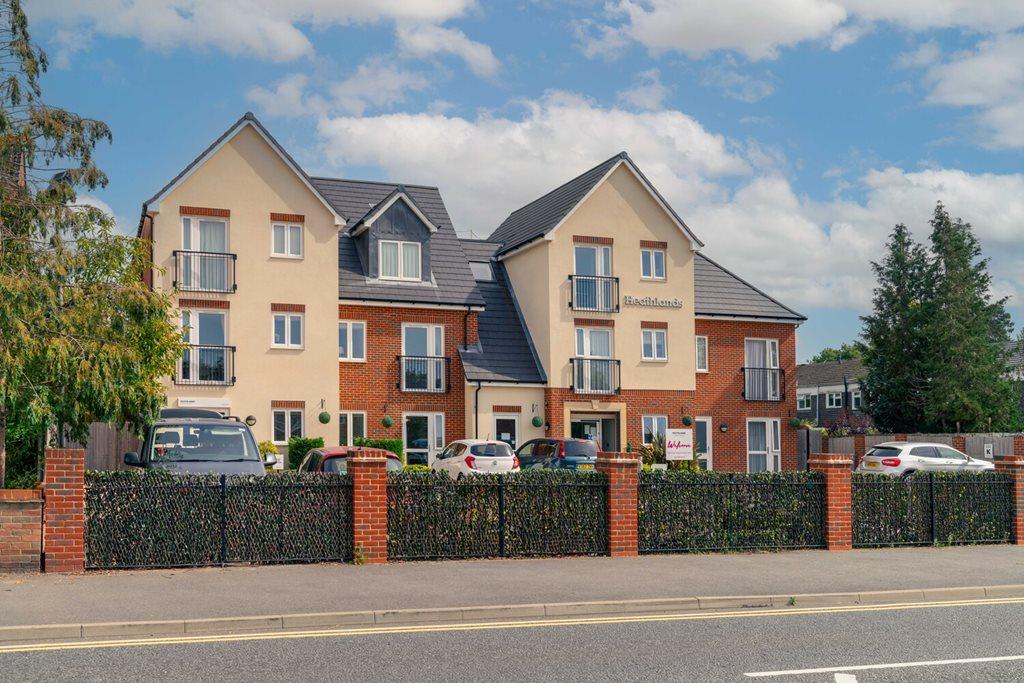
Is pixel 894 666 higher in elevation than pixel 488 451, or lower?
lower

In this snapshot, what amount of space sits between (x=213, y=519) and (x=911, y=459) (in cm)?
2423

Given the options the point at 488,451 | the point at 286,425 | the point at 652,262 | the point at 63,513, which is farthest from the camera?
the point at 652,262

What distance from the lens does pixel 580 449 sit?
28375mm

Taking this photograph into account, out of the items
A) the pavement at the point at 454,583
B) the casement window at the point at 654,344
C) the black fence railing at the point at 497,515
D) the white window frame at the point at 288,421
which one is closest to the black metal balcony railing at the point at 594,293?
the casement window at the point at 654,344

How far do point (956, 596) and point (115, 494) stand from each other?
1073cm

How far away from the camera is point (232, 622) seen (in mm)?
10938

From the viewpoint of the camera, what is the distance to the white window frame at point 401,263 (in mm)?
35750

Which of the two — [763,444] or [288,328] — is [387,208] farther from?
[763,444]

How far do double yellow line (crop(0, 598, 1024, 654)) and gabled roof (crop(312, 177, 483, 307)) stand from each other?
77.7 ft

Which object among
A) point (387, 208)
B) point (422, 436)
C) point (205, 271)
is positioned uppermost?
point (387, 208)

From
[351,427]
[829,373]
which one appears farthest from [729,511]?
[829,373]

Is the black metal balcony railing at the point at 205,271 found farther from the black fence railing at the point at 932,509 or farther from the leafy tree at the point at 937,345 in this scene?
the leafy tree at the point at 937,345

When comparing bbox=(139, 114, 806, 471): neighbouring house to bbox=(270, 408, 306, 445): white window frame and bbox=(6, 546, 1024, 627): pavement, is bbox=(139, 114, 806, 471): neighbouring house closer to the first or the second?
bbox=(270, 408, 306, 445): white window frame

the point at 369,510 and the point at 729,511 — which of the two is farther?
the point at 729,511
